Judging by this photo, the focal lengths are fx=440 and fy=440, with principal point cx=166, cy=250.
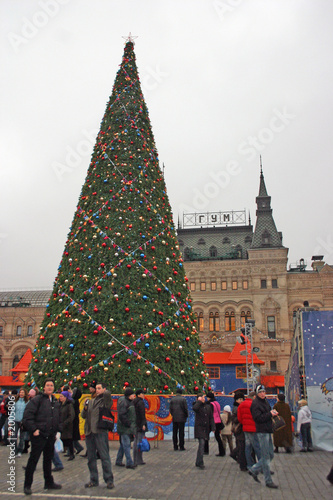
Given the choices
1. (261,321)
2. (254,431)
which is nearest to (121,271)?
(254,431)

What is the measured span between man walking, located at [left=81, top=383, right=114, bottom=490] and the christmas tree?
413cm

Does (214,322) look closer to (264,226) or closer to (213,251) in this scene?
(213,251)

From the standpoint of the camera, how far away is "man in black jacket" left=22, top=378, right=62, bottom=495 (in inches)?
243

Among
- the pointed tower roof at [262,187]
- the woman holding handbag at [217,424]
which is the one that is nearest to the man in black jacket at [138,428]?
the woman holding handbag at [217,424]

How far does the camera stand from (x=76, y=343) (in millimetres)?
11375

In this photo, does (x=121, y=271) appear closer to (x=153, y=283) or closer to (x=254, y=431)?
(x=153, y=283)

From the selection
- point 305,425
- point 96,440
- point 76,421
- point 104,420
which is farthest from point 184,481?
point 305,425

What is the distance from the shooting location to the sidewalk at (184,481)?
6230 mm

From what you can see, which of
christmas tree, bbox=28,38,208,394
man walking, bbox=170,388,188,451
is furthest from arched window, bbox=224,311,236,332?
man walking, bbox=170,388,188,451

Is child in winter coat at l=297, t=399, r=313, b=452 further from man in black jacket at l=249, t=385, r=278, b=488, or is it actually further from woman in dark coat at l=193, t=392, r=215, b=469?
man in black jacket at l=249, t=385, r=278, b=488

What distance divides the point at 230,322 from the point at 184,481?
137 ft

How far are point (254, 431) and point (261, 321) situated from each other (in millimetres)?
40664

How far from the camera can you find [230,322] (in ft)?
157

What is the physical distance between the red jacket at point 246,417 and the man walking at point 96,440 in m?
2.42
